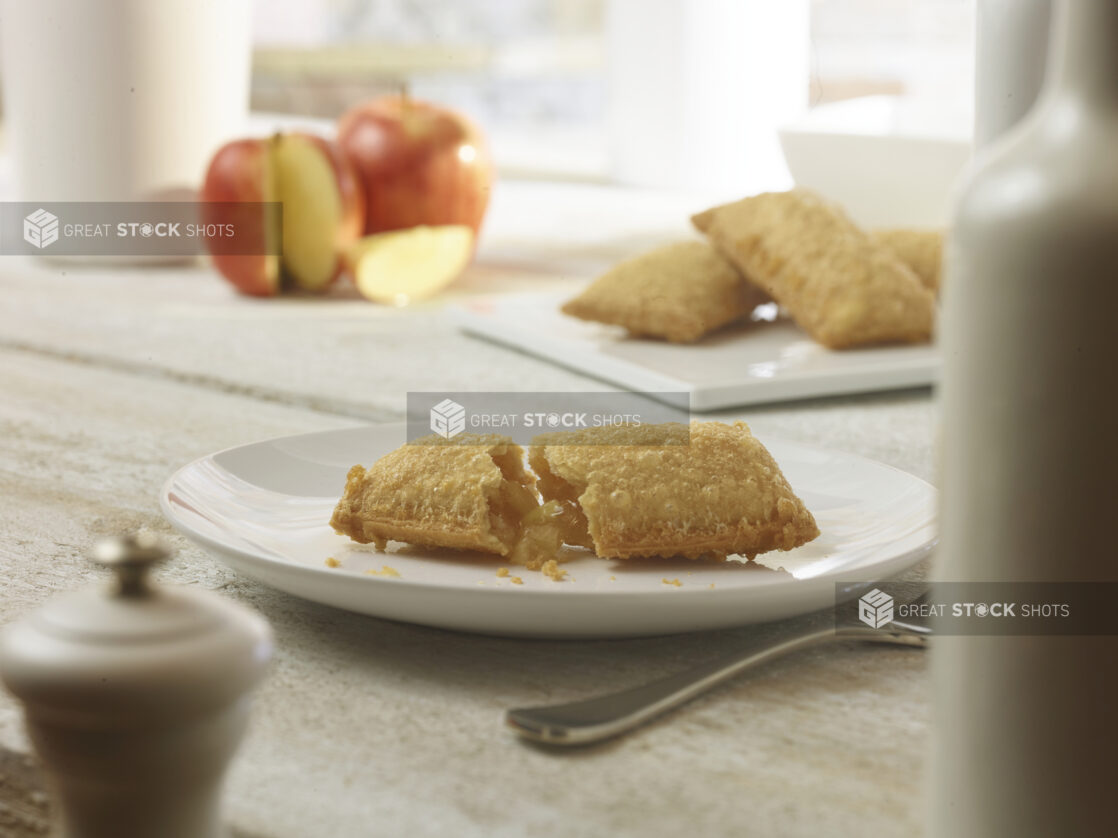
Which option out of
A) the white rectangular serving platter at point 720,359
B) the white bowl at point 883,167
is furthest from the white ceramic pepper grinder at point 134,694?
the white bowl at point 883,167

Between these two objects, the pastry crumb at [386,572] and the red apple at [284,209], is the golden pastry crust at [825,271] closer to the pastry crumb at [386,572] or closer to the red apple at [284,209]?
the red apple at [284,209]

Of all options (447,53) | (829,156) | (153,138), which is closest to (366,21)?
(447,53)

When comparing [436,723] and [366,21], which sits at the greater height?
[366,21]

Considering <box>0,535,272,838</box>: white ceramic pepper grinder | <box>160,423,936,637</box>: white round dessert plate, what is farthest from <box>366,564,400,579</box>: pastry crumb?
<box>0,535,272,838</box>: white ceramic pepper grinder

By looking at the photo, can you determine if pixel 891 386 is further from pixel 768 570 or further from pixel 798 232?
pixel 768 570

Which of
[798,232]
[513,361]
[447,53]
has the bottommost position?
[513,361]

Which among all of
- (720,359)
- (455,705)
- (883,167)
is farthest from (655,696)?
(883,167)

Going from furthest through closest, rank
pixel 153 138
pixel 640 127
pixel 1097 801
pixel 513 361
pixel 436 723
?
pixel 640 127, pixel 153 138, pixel 513 361, pixel 436 723, pixel 1097 801

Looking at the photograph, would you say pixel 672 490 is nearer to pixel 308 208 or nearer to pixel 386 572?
pixel 386 572
